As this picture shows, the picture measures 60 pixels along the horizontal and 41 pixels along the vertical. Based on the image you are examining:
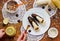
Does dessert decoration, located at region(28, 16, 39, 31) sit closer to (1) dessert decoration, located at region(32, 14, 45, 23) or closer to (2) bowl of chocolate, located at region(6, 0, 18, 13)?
(1) dessert decoration, located at region(32, 14, 45, 23)

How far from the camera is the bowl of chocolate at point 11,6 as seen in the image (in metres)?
1.75

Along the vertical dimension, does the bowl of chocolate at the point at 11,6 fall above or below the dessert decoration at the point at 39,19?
above

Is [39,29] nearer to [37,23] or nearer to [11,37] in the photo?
[37,23]

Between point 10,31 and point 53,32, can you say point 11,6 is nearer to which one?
point 10,31

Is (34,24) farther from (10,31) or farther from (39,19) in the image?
(10,31)

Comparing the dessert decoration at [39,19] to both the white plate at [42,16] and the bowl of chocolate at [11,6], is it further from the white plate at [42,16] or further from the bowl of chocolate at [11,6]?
the bowl of chocolate at [11,6]

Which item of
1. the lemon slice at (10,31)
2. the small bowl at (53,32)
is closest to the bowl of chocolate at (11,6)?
the lemon slice at (10,31)

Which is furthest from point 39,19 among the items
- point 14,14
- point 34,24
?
point 14,14

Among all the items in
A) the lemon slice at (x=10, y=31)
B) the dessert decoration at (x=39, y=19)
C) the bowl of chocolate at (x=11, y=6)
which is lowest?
the lemon slice at (x=10, y=31)

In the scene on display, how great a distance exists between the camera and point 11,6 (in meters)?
1.76

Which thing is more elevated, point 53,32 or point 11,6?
point 11,6

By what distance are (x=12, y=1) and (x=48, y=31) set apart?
34 centimetres

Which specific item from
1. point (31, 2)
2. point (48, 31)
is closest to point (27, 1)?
point (31, 2)

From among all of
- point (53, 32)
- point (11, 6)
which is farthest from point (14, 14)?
point (53, 32)
